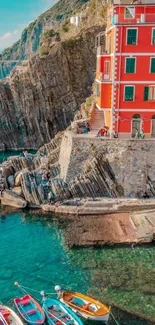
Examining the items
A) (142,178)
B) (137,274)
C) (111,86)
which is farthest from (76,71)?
(137,274)

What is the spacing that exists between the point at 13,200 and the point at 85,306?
1810cm

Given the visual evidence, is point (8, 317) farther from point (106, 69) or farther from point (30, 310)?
point (106, 69)

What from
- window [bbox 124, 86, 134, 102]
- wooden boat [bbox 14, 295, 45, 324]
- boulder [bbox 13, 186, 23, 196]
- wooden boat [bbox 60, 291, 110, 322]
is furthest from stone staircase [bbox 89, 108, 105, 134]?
wooden boat [bbox 14, 295, 45, 324]

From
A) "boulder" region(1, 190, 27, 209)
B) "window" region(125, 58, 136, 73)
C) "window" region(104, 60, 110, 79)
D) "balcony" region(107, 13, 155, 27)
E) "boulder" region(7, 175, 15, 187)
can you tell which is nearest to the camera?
"balcony" region(107, 13, 155, 27)

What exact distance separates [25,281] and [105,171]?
1519cm

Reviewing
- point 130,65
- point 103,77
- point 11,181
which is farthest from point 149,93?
point 11,181

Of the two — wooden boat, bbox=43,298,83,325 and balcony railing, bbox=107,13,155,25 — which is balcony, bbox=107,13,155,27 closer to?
balcony railing, bbox=107,13,155,25

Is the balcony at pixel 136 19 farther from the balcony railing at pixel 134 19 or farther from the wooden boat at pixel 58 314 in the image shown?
the wooden boat at pixel 58 314

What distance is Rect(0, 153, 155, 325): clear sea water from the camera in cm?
2131

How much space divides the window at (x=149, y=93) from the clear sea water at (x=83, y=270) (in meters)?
15.0

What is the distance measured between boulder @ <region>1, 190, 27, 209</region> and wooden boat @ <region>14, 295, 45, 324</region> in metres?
15.0

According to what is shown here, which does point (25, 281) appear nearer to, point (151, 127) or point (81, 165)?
point (81, 165)

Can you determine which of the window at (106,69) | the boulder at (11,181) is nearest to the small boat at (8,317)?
Answer: the boulder at (11,181)

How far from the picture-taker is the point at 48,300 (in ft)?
69.0
